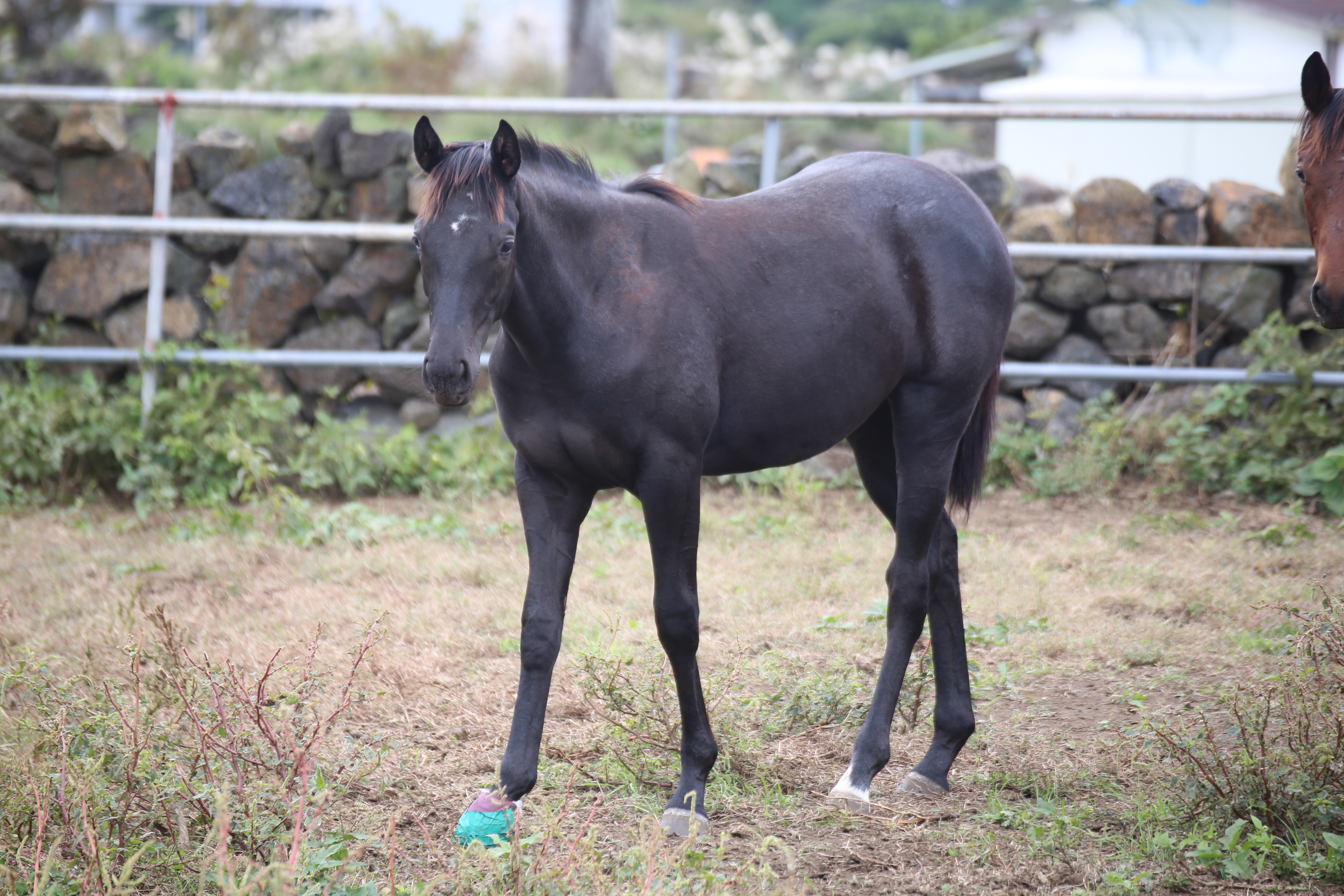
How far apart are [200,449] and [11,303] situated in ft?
4.89

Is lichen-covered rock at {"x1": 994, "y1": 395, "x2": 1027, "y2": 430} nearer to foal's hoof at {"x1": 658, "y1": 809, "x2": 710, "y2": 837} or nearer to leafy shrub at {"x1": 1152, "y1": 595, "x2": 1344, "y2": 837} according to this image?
leafy shrub at {"x1": 1152, "y1": 595, "x2": 1344, "y2": 837}

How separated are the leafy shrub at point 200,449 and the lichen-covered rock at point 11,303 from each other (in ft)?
1.06

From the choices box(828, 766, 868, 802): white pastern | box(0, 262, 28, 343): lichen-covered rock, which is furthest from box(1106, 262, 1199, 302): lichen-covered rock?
box(0, 262, 28, 343): lichen-covered rock

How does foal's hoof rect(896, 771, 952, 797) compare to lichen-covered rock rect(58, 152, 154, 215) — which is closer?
foal's hoof rect(896, 771, 952, 797)

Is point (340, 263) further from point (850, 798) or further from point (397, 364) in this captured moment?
point (850, 798)

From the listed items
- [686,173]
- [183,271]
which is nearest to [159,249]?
[183,271]

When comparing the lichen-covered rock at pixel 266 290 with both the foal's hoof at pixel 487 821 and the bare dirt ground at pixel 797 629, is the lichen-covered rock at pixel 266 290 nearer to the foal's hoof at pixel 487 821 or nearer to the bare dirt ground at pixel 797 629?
the bare dirt ground at pixel 797 629

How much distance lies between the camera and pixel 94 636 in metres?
3.99

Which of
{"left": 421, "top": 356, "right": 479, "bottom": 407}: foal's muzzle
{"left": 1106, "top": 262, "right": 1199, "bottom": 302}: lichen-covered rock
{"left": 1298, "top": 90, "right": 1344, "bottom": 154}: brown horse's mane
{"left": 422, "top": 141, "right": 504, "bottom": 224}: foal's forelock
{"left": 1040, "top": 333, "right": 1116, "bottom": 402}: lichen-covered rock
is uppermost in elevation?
{"left": 1298, "top": 90, "right": 1344, "bottom": 154}: brown horse's mane

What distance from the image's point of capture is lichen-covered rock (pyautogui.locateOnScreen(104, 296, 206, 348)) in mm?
6285

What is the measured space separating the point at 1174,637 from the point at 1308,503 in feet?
6.41

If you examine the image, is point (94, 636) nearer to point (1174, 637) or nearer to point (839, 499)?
point (839, 499)

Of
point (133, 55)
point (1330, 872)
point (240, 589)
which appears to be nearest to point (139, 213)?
point (240, 589)

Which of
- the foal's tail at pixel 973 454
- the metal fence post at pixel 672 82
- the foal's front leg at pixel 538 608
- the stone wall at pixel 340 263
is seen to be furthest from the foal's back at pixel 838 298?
the metal fence post at pixel 672 82
